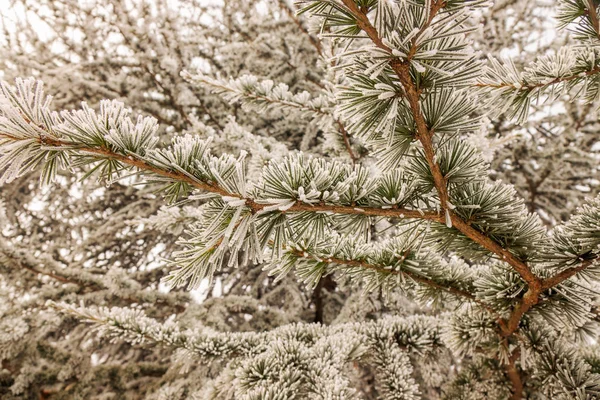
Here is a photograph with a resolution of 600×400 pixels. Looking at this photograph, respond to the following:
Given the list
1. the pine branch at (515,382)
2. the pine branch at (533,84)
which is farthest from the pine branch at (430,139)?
the pine branch at (515,382)

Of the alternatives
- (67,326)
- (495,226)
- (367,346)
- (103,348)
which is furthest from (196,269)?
(103,348)

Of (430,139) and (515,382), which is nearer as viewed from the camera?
(430,139)

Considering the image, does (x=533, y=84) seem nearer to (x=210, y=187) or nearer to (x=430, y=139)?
(x=430, y=139)

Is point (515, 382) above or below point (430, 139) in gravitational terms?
below

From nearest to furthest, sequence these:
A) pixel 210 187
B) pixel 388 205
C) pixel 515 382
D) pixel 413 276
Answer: pixel 210 187, pixel 388 205, pixel 413 276, pixel 515 382

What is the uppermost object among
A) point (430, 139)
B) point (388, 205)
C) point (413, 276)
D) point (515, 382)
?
point (430, 139)

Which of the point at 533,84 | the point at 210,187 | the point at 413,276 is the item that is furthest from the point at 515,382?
the point at 210,187

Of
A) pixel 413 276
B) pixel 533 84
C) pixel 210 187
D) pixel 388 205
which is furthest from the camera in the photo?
pixel 413 276

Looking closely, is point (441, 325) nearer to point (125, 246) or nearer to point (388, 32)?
point (388, 32)

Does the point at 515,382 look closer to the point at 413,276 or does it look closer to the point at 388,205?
the point at 413,276

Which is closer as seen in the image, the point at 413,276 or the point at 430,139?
the point at 430,139

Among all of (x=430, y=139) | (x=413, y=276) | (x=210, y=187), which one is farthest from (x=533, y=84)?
(x=210, y=187)

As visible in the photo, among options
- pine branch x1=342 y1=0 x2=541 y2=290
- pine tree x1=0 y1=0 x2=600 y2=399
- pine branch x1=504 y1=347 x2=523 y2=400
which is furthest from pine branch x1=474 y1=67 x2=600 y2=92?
pine branch x1=504 y1=347 x2=523 y2=400

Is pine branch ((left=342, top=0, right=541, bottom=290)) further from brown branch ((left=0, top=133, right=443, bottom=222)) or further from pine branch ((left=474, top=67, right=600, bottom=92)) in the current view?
pine branch ((left=474, top=67, right=600, bottom=92))
